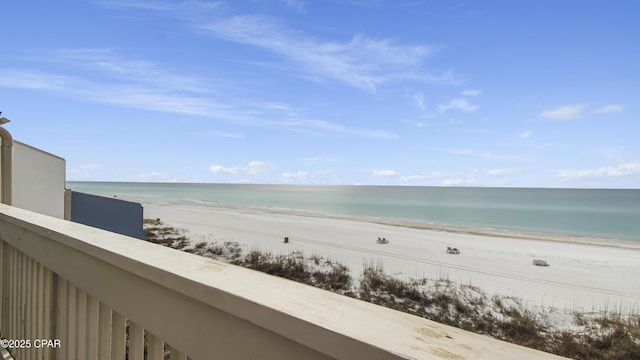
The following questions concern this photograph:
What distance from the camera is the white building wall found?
5.32 m

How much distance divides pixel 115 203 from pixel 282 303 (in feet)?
35.3

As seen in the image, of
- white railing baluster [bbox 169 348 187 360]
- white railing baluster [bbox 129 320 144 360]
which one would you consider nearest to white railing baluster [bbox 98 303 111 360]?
white railing baluster [bbox 129 320 144 360]

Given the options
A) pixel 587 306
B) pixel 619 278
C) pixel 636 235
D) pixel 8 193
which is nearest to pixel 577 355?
pixel 587 306

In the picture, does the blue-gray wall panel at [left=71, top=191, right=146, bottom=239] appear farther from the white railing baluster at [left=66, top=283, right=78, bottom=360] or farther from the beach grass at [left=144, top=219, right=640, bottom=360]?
the white railing baluster at [left=66, top=283, right=78, bottom=360]

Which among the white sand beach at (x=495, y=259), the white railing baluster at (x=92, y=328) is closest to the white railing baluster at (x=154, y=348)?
the white railing baluster at (x=92, y=328)

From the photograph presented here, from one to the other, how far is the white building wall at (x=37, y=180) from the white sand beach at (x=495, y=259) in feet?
25.3

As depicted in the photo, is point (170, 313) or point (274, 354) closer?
point (274, 354)

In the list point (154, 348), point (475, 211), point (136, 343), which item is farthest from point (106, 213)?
point (475, 211)

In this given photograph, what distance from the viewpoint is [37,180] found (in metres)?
5.96

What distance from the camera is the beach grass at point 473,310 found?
20.1ft

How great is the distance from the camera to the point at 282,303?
25.8 inches

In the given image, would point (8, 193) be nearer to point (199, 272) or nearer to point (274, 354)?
point (199, 272)

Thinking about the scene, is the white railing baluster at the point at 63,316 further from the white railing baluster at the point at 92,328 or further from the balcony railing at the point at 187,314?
the white railing baluster at the point at 92,328

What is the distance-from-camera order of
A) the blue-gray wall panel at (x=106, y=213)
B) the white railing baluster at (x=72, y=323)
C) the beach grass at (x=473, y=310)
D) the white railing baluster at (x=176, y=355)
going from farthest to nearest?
the blue-gray wall panel at (x=106, y=213)
the beach grass at (x=473, y=310)
the white railing baluster at (x=72, y=323)
the white railing baluster at (x=176, y=355)
